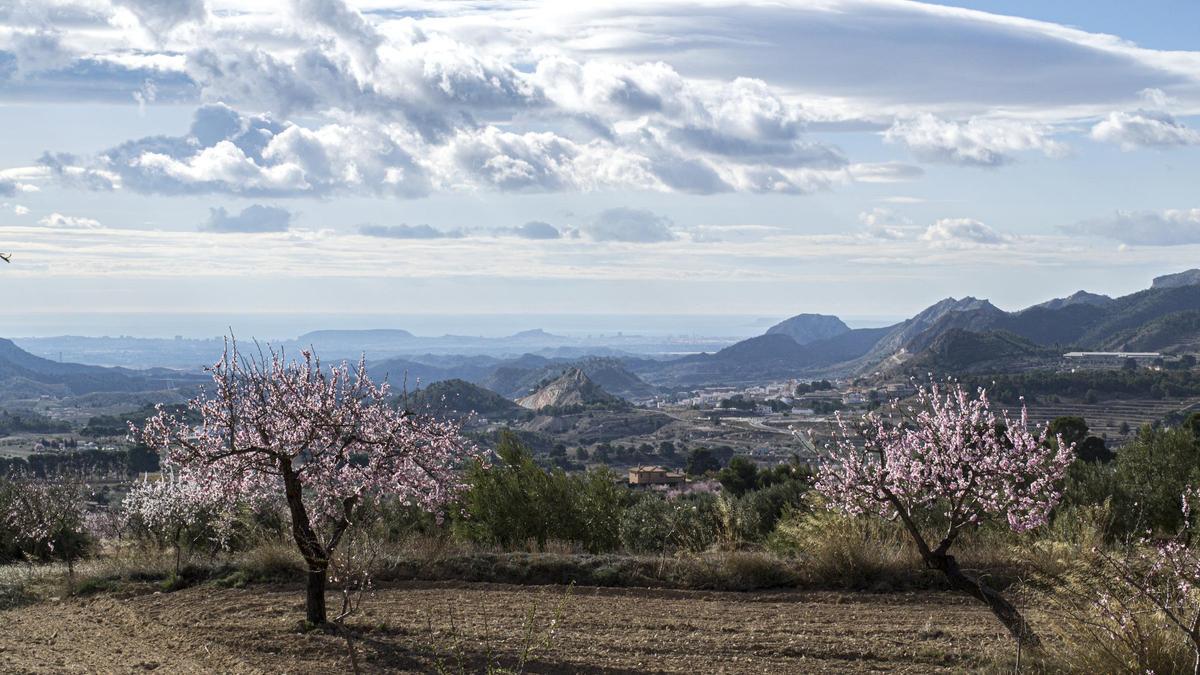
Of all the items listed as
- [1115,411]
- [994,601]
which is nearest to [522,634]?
[994,601]

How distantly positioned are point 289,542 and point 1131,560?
441 inches

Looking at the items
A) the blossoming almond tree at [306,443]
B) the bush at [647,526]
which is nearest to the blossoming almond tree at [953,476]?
the blossoming almond tree at [306,443]

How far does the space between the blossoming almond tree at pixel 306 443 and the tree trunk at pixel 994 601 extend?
5.48m

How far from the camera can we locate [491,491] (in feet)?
68.3

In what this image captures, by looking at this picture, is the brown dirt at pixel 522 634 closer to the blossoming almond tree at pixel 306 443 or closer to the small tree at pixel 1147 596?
the blossoming almond tree at pixel 306 443

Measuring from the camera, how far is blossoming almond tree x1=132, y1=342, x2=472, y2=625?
11625 millimetres

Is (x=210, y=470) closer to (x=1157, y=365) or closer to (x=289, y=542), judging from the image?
(x=289, y=542)

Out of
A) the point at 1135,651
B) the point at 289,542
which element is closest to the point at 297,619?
the point at 289,542

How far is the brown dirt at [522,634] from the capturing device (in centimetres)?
1044

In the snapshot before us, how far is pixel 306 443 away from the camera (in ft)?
37.9

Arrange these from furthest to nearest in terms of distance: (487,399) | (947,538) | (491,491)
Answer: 1. (487,399)
2. (491,491)
3. (947,538)

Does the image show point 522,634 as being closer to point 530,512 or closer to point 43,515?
point 530,512

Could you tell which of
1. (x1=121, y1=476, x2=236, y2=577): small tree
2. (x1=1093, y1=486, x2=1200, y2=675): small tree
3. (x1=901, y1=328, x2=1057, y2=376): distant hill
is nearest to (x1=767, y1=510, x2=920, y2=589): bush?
(x1=1093, y1=486, x2=1200, y2=675): small tree

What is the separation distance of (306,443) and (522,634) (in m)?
3.02
